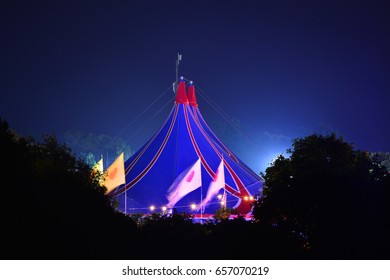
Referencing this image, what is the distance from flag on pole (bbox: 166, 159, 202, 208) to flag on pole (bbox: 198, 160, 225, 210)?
0.70 m

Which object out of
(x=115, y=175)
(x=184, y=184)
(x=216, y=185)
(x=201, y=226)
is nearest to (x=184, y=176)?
(x=184, y=184)

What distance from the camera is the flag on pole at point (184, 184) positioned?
2291cm

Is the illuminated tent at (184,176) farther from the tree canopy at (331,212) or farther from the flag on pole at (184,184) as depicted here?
the tree canopy at (331,212)

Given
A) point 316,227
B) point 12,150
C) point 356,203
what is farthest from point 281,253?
point 12,150

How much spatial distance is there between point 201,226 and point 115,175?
11.9m

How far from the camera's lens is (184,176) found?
76.6 feet

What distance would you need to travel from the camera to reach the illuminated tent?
76.3 ft

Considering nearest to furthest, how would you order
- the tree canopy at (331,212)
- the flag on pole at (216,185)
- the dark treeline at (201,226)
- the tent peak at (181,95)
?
the dark treeline at (201,226) → the tree canopy at (331,212) → the flag on pole at (216,185) → the tent peak at (181,95)

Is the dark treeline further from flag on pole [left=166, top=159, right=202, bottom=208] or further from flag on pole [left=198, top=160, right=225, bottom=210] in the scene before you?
flag on pole [left=166, top=159, right=202, bottom=208]

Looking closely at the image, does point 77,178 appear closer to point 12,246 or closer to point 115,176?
point 115,176

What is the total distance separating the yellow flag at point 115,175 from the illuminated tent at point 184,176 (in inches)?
26.4

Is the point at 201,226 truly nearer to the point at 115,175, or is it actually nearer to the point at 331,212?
the point at 331,212

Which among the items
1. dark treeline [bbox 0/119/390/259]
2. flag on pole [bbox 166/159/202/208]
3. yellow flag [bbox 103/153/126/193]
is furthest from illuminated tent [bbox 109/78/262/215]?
dark treeline [bbox 0/119/390/259]

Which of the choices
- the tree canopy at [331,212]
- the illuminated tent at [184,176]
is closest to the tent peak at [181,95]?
the illuminated tent at [184,176]
